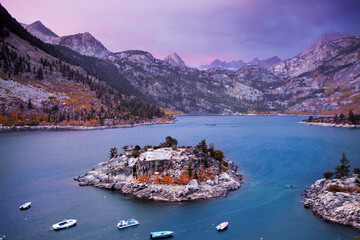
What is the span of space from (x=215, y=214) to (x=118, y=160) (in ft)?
123

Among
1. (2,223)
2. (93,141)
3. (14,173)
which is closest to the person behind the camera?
(2,223)

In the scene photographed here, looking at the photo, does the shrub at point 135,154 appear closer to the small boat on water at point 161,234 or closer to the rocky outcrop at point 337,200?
the small boat on water at point 161,234

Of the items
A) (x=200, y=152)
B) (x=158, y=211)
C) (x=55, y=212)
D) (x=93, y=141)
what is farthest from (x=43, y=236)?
(x=93, y=141)

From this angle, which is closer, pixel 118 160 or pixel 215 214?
pixel 215 214

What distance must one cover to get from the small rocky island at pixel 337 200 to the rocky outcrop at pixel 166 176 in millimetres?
20156

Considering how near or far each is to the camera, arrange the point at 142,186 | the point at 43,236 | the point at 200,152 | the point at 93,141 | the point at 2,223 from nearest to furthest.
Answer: the point at 43,236 < the point at 2,223 < the point at 142,186 < the point at 200,152 < the point at 93,141

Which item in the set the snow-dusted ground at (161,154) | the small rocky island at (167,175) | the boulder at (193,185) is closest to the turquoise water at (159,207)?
the small rocky island at (167,175)

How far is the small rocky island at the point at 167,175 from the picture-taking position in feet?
206

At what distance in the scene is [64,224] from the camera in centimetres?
4931

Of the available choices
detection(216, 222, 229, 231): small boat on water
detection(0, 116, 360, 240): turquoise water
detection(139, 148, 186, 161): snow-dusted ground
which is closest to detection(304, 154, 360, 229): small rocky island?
detection(0, 116, 360, 240): turquoise water

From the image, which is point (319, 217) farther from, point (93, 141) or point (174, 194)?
point (93, 141)

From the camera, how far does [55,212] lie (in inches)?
Result: 2186

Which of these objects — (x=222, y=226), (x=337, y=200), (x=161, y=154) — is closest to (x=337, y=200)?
(x=337, y=200)

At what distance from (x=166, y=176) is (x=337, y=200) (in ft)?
135
